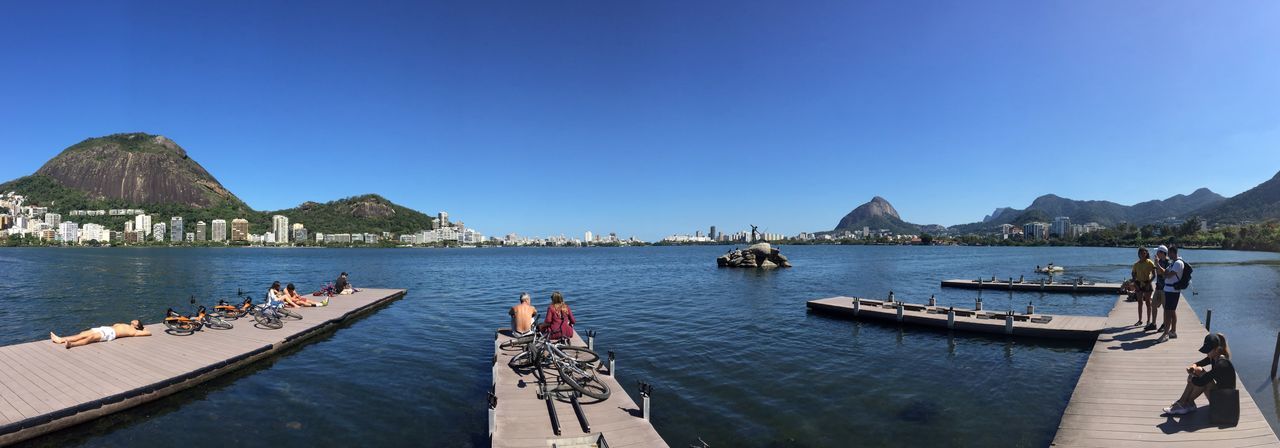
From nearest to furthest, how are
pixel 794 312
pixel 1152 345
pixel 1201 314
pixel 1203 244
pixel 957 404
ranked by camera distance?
pixel 957 404 → pixel 1152 345 → pixel 1201 314 → pixel 794 312 → pixel 1203 244

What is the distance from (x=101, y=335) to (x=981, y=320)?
114 feet

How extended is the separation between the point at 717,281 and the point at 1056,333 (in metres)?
36.9

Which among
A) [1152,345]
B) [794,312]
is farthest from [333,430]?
[794,312]

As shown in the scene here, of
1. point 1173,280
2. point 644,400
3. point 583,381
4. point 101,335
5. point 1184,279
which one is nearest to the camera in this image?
point 644,400

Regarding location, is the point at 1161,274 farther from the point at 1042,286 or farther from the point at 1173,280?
the point at 1042,286

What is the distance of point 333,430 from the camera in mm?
11820

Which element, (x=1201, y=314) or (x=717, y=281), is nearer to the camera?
(x=1201, y=314)

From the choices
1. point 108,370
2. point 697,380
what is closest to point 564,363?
point 697,380

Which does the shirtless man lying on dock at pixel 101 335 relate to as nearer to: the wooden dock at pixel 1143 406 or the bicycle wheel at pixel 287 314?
the bicycle wheel at pixel 287 314

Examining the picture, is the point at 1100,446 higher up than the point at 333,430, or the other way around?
the point at 1100,446

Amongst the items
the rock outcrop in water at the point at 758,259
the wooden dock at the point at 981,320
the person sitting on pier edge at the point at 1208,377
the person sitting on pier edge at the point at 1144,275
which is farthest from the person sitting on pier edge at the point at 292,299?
the rock outcrop in water at the point at 758,259

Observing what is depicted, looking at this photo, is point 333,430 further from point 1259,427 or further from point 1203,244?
point 1203,244

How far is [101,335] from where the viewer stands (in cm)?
1647

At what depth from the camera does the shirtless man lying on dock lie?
16016 millimetres
